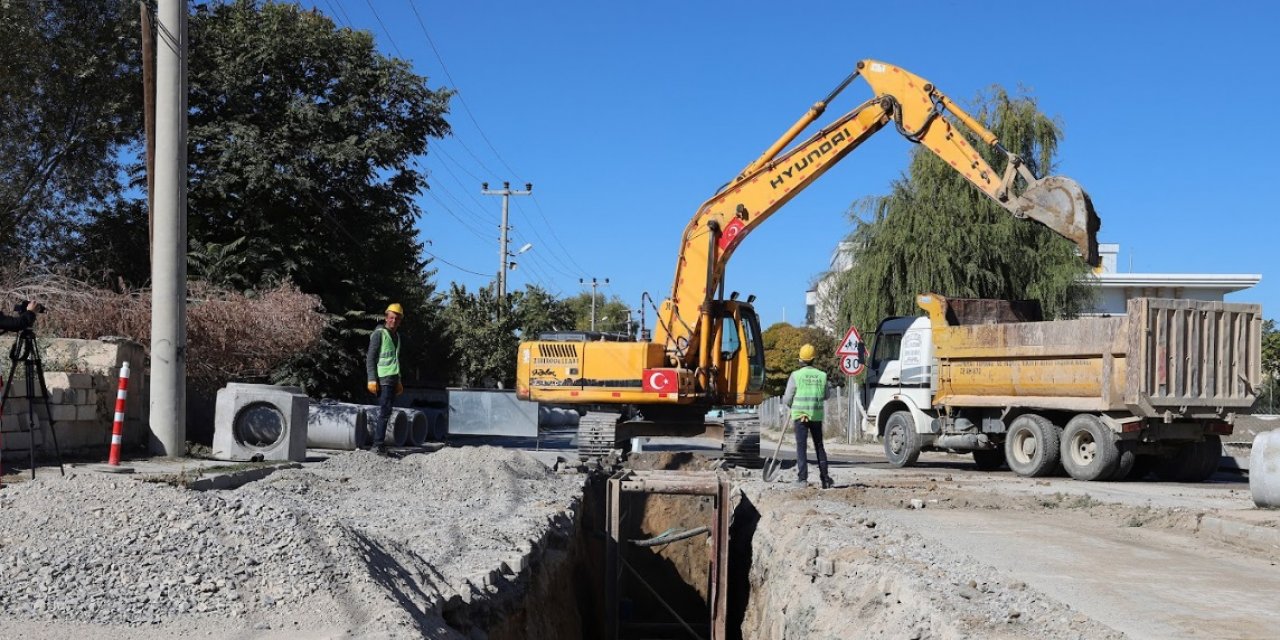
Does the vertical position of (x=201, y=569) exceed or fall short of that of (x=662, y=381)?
it falls short

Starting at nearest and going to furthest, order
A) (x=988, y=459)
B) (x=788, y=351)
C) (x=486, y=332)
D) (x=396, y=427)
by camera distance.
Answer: (x=396, y=427)
(x=988, y=459)
(x=486, y=332)
(x=788, y=351)

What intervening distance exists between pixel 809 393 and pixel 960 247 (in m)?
15.0

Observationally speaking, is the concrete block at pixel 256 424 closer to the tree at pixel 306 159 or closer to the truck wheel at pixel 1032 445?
the tree at pixel 306 159

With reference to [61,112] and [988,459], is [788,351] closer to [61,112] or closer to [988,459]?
[988,459]

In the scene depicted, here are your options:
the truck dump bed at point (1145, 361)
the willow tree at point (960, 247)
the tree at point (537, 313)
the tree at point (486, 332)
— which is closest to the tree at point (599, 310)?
the tree at point (537, 313)

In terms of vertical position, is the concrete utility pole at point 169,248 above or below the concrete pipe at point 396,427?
above

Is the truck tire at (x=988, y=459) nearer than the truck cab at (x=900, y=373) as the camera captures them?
Yes

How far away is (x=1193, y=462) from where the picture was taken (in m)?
17.4

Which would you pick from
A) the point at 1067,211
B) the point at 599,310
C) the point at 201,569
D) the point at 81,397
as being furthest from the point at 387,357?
the point at 599,310

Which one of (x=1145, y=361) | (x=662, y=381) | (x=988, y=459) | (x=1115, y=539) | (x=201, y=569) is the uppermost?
(x=1145, y=361)

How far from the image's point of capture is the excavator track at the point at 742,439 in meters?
17.0

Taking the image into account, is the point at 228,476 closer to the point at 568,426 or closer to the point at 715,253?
the point at 715,253

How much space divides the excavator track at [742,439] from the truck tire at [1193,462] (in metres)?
6.17

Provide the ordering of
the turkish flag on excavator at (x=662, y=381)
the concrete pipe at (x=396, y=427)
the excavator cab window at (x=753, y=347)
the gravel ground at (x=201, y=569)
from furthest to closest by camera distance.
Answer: the concrete pipe at (x=396, y=427) → the excavator cab window at (x=753, y=347) → the turkish flag on excavator at (x=662, y=381) → the gravel ground at (x=201, y=569)
